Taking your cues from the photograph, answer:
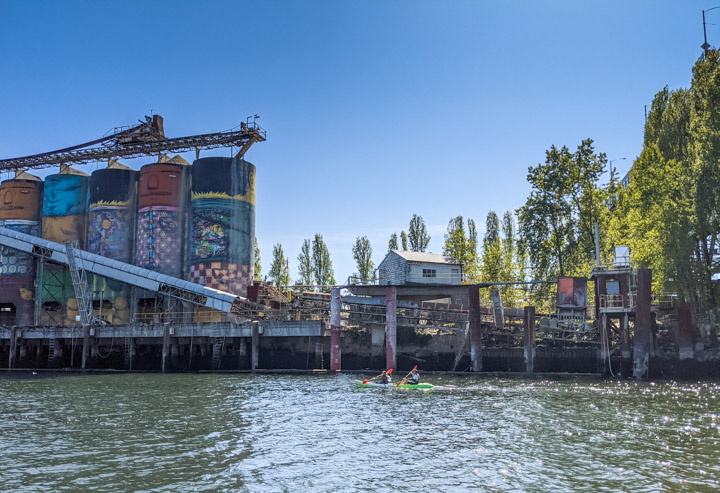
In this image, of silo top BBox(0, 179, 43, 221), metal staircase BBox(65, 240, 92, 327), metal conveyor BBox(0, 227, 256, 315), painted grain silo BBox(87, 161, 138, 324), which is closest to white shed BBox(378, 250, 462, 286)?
metal conveyor BBox(0, 227, 256, 315)

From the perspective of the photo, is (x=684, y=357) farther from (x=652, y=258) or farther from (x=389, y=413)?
(x=389, y=413)

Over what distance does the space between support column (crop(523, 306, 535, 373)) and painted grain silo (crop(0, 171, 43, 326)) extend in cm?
5794

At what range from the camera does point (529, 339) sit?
46.9m

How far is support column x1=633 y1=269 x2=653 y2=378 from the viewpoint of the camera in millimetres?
43125

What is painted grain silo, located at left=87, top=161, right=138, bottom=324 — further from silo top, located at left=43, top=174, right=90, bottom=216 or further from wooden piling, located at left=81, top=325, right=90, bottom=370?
wooden piling, located at left=81, top=325, right=90, bottom=370

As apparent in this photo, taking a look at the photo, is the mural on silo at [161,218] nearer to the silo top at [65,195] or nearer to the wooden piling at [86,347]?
the silo top at [65,195]

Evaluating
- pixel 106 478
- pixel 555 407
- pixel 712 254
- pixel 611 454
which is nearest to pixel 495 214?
pixel 712 254

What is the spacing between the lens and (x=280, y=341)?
52.6 meters

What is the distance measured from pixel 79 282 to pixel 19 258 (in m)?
13.1

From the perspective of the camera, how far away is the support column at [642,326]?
43.1 metres

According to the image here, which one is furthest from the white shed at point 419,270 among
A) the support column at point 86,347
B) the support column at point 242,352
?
the support column at point 86,347

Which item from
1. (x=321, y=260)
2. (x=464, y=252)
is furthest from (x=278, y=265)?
(x=464, y=252)

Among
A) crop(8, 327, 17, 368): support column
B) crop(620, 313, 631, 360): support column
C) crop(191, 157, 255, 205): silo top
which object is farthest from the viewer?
crop(191, 157, 255, 205): silo top

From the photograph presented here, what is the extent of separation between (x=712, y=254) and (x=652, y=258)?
16.7 ft
